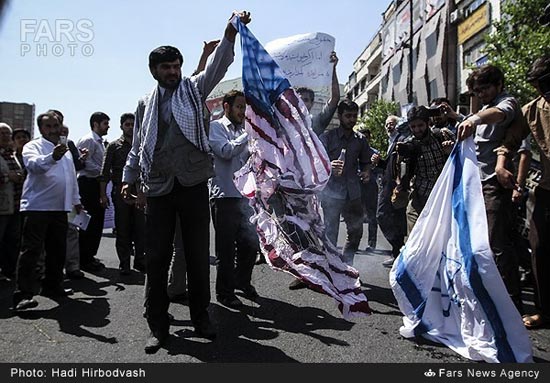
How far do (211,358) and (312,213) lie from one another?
3.97 feet

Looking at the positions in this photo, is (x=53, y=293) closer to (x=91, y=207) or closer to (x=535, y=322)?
(x=91, y=207)

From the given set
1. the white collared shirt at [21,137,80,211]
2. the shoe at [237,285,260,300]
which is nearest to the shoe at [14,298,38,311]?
the white collared shirt at [21,137,80,211]

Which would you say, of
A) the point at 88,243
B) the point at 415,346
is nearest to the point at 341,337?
the point at 415,346

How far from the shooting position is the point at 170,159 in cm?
298

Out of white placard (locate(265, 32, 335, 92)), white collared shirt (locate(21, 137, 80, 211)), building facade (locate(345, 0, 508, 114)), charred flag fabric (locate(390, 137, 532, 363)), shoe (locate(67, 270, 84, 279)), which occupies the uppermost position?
building facade (locate(345, 0, 508, 114))

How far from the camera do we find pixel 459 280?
278cm

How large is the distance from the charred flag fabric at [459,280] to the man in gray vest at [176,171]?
4.43 feet

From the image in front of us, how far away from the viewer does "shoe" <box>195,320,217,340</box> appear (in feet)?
9.94

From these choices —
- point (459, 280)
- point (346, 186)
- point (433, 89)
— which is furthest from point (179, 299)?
point (433, 89)

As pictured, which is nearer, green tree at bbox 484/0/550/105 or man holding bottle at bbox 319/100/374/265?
man holding bottle at bbox 319/100/374/265

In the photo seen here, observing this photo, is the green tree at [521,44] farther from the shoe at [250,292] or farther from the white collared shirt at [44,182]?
the white collared shirt at [44,182]

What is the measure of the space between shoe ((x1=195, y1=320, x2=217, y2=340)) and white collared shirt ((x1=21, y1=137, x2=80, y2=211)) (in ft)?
6.07

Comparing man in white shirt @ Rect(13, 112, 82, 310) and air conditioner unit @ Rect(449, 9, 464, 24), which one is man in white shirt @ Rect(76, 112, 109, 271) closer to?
man in white shirt @ Rect(13, 112, 82, 310)

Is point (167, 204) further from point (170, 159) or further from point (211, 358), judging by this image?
point (211, 358)
